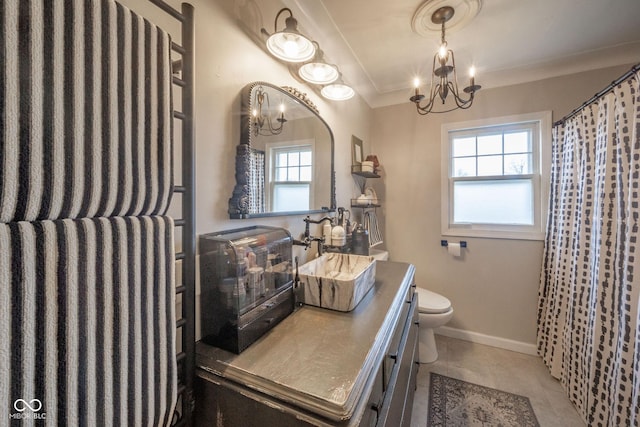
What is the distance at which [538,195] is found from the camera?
2.12 metres

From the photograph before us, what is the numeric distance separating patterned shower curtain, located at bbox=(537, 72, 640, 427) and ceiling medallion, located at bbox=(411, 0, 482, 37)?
2.79ft

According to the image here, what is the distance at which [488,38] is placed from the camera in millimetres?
1731

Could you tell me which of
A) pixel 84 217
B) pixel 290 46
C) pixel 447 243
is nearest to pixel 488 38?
pixel 290 46

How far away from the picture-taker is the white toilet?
74.5 inches

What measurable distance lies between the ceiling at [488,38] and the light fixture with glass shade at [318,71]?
0.92ft

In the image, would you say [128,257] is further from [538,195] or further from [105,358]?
[538,195]

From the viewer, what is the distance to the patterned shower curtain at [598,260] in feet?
4.13

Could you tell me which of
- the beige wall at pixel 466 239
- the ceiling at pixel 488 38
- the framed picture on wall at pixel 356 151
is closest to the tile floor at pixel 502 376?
the beige wall at pixel 466 239

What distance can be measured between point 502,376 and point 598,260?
3.39 ft

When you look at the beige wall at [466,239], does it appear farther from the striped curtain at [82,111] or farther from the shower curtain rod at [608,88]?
the striped curtain at [82,111]

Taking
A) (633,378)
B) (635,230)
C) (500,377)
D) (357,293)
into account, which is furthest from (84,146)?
(500,377)

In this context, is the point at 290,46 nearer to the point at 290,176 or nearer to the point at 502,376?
the point at 290,176

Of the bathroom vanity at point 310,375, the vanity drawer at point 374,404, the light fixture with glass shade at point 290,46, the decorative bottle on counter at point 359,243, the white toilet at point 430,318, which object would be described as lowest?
the white toilet at point 430,318

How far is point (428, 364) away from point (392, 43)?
7.82 ft
